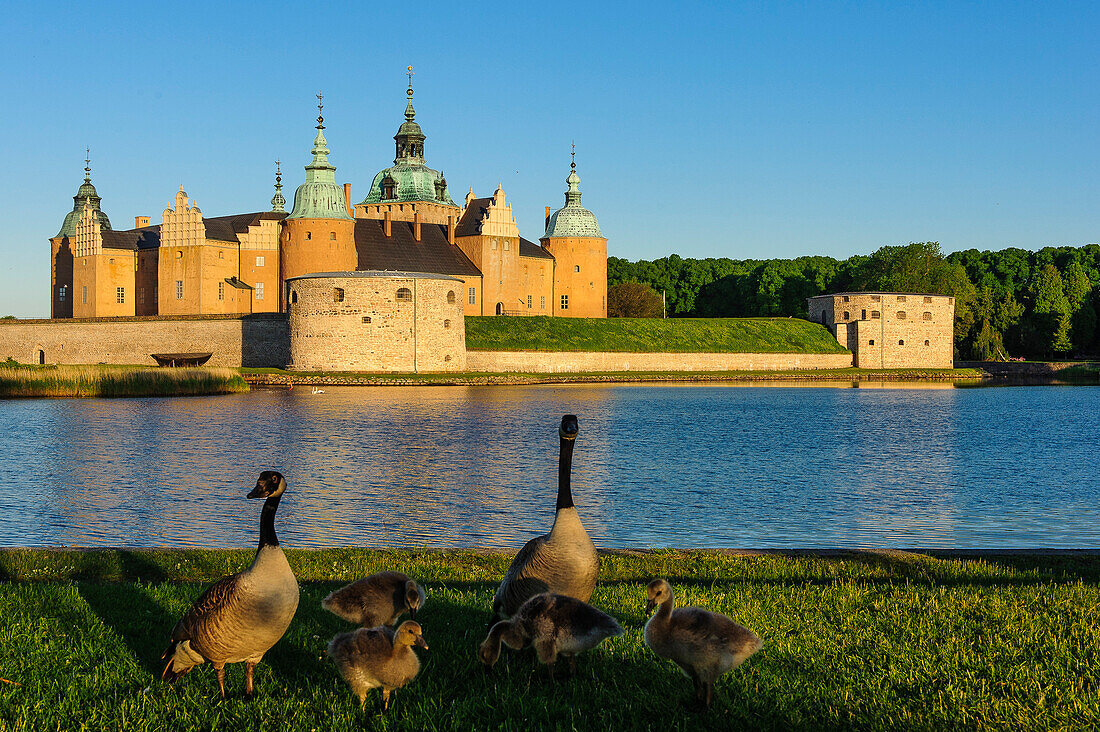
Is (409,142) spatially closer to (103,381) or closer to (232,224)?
(232,224)

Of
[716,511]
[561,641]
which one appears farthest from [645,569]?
[716,511]

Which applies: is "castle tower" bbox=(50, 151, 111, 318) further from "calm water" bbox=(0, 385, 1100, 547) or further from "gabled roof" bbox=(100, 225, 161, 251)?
"calm water" bbox=(0, 385, 1100, 547)

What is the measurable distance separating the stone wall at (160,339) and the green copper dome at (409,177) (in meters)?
23.7

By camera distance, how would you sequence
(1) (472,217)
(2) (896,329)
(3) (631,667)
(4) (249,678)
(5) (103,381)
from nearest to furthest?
(4) (249,678) → (3) (631,667) → (5) (103,381) → (1) (472,217) → (2) (896,329)

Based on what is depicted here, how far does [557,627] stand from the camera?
496 cm

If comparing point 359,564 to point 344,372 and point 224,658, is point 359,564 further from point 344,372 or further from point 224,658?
point 344,372

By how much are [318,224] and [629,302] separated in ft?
115

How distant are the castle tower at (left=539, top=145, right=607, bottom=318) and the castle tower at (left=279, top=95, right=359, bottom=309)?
65.4 feet

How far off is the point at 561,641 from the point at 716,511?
37.8 feet

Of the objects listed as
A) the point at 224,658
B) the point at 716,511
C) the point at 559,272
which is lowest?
the point at 716,511

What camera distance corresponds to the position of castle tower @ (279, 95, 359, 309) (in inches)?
2576

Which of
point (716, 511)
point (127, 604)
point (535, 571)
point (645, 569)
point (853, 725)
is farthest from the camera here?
point (716, 511)

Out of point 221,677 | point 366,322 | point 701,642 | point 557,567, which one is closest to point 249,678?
point 221,677

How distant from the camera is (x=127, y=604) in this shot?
712 cm
